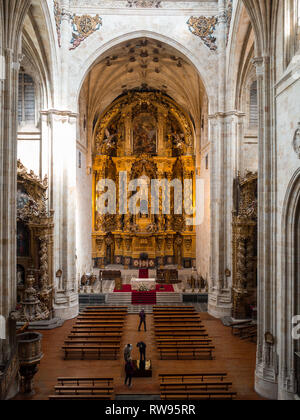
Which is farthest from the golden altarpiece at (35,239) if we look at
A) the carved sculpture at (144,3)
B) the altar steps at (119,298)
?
the carved sculpture at (144,3)

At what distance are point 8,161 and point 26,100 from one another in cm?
963

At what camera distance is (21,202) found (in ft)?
59.2

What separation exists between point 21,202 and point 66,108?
17.1 feet

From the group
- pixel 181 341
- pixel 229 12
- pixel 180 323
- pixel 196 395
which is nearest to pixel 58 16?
pixel 229 12

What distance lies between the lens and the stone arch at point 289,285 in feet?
32.4

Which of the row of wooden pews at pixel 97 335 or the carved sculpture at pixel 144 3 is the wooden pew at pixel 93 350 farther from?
the carved sculpture at pixel 144 3

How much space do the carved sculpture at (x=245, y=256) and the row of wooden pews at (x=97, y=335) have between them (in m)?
5.56

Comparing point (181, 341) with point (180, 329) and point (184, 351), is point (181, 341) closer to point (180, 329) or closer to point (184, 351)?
point (184, 351)

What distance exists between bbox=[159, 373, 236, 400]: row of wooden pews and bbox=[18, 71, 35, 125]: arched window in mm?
14040

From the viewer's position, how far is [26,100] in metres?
19.2

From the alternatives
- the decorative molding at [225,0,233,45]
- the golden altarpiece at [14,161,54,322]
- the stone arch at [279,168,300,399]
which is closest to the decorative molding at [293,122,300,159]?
the stone arch at [279,168,300,399]

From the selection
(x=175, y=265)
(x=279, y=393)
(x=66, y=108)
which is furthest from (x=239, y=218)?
(x=175, y=265)

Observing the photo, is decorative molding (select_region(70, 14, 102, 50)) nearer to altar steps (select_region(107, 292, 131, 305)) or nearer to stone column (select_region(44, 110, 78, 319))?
stone column (select_region(44, 110, 78, 319))

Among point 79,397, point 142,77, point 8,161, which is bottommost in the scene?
point 79,397
